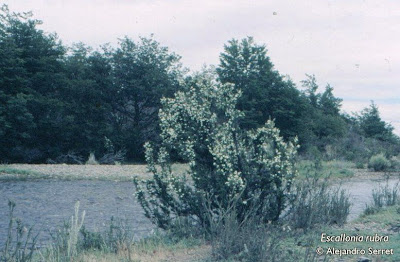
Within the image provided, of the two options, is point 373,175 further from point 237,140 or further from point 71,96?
point 71,96

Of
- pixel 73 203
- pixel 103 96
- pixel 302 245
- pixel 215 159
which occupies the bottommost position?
pixel 73 203

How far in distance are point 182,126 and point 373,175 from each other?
20123 mm

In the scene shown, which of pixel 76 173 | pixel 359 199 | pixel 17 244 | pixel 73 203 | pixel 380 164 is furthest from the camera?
pixel 380 164

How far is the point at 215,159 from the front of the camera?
7371 millimetres

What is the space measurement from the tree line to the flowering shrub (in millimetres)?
22626

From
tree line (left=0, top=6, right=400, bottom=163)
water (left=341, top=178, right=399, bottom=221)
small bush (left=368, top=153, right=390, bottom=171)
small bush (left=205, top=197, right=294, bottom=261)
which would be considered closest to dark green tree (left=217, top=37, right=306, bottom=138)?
tree line (left=0, top=6, right=400, bottom=163)

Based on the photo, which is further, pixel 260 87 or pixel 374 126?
pixel 374 126

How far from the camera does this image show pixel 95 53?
138 feet

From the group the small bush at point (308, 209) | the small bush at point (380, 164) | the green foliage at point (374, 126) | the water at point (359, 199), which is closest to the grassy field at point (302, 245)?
the small bush at point (308, 209)

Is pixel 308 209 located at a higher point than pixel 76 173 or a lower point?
higher

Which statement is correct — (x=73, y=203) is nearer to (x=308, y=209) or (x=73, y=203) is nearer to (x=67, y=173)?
(x=67, y=173)

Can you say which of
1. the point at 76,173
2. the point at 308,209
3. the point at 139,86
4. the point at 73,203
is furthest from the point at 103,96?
the point at 308,209

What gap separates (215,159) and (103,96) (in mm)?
33558

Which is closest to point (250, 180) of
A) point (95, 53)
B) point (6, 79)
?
point (6, 79)
